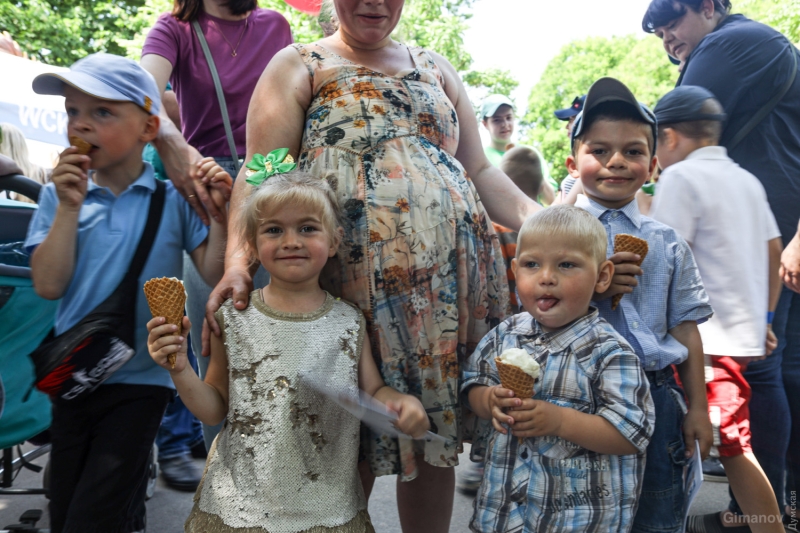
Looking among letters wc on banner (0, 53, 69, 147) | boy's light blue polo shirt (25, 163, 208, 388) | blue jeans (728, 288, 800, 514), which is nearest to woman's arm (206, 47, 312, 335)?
boy's light blue polo shirt (25, 163, 208, 388)

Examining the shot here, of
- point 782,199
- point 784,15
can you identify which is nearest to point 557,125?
point 784,15

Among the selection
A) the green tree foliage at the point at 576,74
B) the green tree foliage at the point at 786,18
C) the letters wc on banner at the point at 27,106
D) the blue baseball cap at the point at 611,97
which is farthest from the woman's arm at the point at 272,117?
the green tree foliage at the point at 576,74

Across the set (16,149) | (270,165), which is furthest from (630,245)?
(16,149)

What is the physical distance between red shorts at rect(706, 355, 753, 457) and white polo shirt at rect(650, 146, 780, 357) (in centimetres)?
9

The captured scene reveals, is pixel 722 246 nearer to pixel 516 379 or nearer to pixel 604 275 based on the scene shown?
pixel 604 275

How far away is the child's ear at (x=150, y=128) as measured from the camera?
2.46 m

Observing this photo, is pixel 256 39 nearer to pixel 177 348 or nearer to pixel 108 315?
pixel 108 315

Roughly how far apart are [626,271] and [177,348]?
1296mm

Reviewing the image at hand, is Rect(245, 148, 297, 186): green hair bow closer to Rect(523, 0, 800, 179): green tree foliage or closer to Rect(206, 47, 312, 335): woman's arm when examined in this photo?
Rect(206, 47, 312, 335): woman's arm

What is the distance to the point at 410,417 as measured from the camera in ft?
6.63

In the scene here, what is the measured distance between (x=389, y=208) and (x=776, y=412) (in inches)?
80.4

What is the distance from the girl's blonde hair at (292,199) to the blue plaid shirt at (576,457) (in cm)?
72

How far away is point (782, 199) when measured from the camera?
3.26 meters

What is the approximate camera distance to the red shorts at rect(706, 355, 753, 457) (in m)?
2.69
